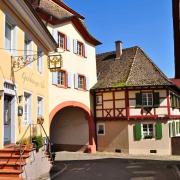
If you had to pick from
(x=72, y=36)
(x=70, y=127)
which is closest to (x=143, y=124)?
(x=70, y=127)

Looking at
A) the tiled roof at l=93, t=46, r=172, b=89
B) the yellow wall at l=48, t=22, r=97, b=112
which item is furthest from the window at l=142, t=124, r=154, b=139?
the yellow wall at l=48, t=22, r=97, b=112

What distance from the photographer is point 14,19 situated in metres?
14.0

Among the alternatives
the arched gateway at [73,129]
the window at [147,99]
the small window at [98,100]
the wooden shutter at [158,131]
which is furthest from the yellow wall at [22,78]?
the wooden shutter at [158,131]

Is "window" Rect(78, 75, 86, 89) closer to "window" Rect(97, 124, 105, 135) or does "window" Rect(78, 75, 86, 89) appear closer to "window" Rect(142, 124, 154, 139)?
"window" Rect(97, 124, 105, 135)

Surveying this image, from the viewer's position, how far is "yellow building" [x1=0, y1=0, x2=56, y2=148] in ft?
42.2

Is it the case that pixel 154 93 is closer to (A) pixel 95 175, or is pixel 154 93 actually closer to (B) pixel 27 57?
(A) pixel 95 175

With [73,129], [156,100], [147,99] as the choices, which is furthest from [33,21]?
[73,129]

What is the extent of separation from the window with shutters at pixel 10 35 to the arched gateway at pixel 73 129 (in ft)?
51.2

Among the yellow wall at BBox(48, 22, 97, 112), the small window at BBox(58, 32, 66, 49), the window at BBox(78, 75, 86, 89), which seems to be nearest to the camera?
the yellow wall at BBox(48, 22, 97, 112)

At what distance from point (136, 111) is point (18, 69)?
16249 millimetres

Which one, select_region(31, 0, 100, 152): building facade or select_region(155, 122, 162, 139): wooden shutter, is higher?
select_region(31, 0, 100, 152): building facade

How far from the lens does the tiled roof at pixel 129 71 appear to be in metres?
29.4

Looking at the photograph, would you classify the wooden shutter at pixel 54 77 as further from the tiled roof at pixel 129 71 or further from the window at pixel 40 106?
the window at pixel 40 106

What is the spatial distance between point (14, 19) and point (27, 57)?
1.81 meters
